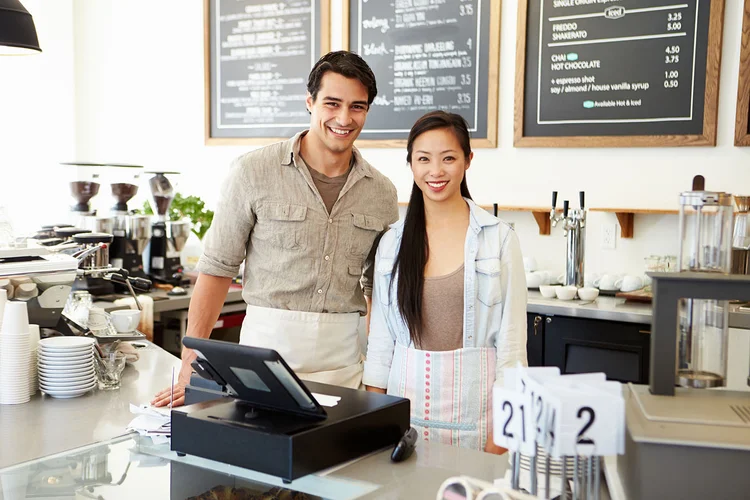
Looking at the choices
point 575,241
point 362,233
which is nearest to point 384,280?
point 362,233

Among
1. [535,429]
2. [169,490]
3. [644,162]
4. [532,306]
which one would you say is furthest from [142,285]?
[644,162]

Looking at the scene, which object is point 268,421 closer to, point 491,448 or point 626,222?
point 491,448

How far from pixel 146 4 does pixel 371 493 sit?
4383 mm

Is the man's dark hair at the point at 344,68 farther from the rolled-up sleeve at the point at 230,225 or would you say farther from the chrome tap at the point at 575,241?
the chrome tap at the point at 575,241

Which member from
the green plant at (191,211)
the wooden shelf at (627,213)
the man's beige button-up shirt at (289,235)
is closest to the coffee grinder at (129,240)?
the green plant at (191,211)

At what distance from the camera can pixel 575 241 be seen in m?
3.32

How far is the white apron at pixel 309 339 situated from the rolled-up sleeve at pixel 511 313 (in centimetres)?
46

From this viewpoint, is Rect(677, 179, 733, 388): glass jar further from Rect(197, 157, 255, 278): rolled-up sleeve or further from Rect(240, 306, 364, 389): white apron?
Rect(197, 157, 255, 278): rolled-up sleeve

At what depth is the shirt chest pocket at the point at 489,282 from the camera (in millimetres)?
1983

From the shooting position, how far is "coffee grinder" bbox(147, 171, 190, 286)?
4000mm

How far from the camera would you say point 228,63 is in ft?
15.0

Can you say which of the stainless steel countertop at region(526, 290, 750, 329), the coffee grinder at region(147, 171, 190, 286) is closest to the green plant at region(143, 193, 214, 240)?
the coffee grinder at region(147, 171, 190, 286)

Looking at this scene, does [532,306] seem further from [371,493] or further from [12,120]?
[12,120]

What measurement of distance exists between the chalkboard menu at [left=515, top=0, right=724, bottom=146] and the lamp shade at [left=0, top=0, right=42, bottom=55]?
212cm
